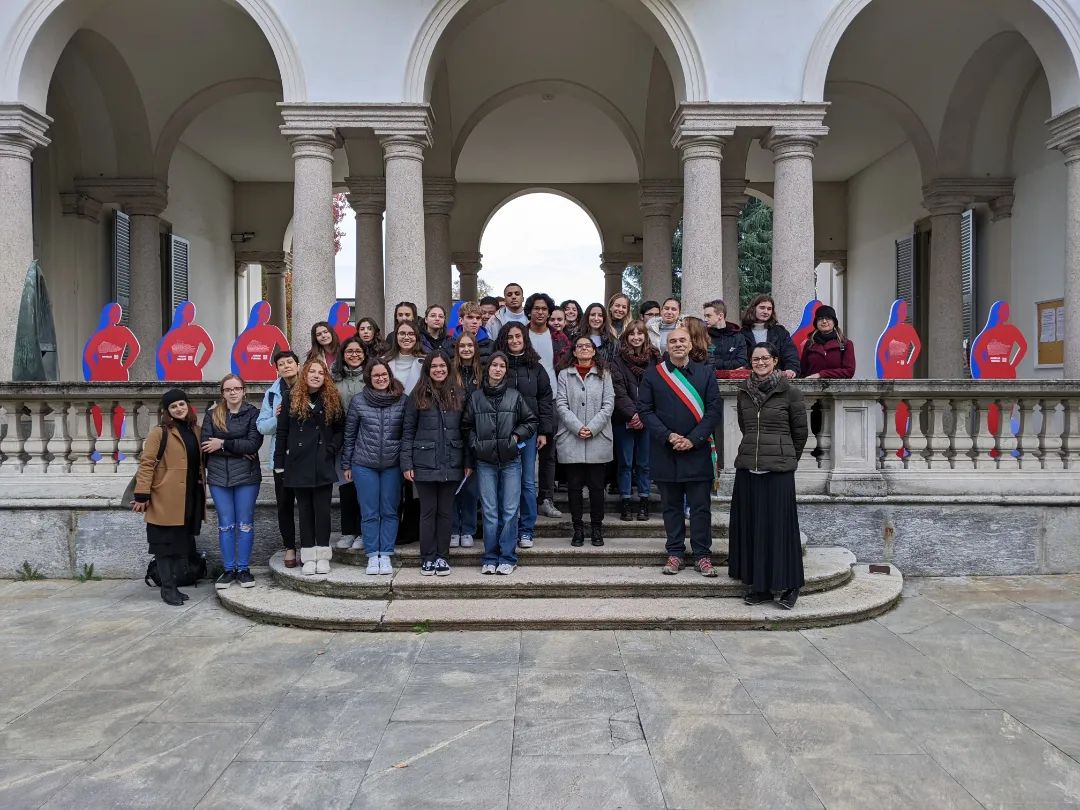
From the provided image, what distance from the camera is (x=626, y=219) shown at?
17859 millimetres

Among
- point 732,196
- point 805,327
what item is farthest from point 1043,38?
point 732,196

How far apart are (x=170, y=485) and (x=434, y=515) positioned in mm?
1987

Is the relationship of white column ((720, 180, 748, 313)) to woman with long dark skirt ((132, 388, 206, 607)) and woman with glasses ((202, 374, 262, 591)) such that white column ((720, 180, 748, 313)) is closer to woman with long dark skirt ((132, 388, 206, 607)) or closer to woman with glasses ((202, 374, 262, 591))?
woman with glasses ((202, 374, 262, 591))

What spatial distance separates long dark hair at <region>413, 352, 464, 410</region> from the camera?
6102mm

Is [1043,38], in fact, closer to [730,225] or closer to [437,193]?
[730,225]

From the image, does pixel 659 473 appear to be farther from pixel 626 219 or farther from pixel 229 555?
pixel 626 219

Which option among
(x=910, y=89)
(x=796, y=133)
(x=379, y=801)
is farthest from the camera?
(x=910, y=89)

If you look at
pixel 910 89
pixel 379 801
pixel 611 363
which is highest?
pixel 910 89

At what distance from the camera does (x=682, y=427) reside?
19.8ft

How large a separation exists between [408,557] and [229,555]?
53.4 inches

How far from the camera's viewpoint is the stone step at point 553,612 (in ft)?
18.2

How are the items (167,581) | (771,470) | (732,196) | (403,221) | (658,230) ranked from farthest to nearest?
(658,230)
(732,196)
(403,221)
(167,581)
(771,470)

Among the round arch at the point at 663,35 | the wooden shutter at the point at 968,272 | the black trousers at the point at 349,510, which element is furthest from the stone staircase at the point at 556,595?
the wooden shutter at the point at 968,272

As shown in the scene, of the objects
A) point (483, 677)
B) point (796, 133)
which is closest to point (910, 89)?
point (796, 133)
